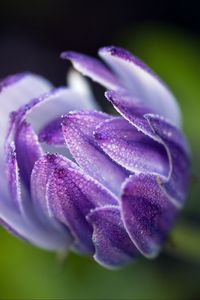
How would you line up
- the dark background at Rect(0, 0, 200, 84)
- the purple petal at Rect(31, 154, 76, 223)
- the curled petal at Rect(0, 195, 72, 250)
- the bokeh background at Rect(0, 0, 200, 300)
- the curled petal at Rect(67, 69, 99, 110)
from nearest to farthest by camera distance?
the purple petal at Rect(31, 154, 76, 223) < the curled petal at Rect(0, 195, 72, 250) < the curled petal at Rect(67, 69, 99, 110) < the bokeh background at Rect(0, 0, 200, 300) < the dark background at Rect(0, 0, 200, 84)

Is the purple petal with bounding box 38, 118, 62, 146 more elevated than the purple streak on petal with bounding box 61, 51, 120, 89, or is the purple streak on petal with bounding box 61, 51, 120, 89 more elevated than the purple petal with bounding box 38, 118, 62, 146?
the purple streak on petal with bounding box 61, 51, 120, 89

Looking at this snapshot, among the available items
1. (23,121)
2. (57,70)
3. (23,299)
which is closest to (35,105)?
(23,121)

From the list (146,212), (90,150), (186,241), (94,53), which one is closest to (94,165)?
(90,150)

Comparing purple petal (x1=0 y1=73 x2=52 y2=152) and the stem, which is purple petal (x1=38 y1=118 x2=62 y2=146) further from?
the stem

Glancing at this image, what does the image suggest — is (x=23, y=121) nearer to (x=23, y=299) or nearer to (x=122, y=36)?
(x=23, y=299)

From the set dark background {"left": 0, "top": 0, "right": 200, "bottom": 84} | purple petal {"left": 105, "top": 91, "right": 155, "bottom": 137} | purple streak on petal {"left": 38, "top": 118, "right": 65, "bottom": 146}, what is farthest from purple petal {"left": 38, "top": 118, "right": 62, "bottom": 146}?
dark background {"left": 0, "top": 0, "right": 200, "bottom": 84}
